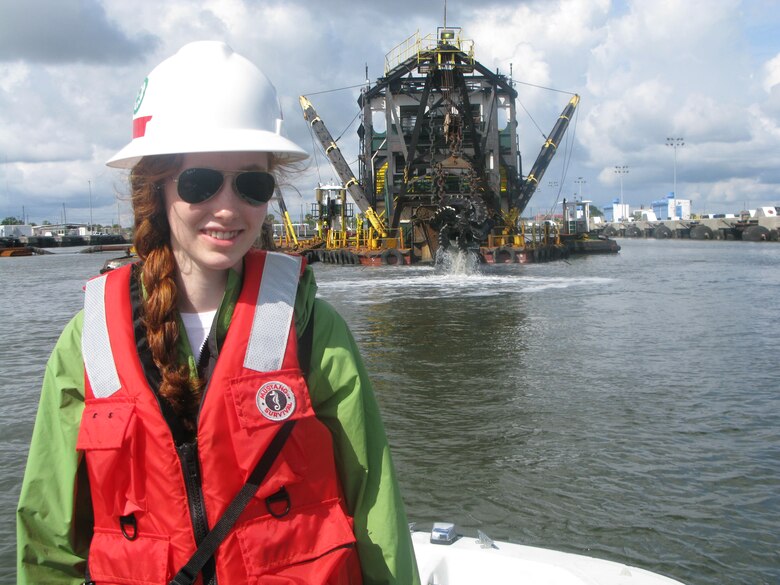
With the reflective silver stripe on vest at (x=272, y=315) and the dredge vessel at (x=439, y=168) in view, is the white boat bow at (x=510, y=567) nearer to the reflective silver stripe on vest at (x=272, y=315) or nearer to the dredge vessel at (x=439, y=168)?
the reflective silver stripe on vest at (x=272, y=315)

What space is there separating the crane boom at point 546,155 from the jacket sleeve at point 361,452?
123ft

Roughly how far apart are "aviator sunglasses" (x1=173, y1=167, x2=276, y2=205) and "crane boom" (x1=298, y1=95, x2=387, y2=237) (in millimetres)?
32892

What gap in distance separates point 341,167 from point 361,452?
3592 centimetres

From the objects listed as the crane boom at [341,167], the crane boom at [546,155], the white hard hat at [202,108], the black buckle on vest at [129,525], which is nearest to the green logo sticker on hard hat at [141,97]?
the white hard hat at [202,108]

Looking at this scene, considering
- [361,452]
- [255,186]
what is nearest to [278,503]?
[361,452]

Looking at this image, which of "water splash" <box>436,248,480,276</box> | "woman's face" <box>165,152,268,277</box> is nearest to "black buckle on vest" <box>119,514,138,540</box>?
"woman's face" <box>165,152,268,277</box>

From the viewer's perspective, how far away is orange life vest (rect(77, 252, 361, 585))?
1.47 metres

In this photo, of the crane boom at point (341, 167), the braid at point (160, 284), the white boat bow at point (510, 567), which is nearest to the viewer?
the braid at point (160, 284)

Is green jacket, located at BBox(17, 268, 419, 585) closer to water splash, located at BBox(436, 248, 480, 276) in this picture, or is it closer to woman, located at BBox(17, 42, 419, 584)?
woman, located at BBox(17, 42, 419, 584)

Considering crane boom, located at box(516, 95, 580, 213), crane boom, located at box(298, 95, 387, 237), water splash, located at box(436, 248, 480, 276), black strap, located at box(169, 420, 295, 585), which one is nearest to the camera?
black strap, located at box(169, 420, 295, 585)

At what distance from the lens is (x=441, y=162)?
29.6m

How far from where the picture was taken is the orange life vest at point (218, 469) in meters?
1.47

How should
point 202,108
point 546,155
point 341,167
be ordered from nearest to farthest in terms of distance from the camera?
point 202,108 < point 341,167 < point 546,155

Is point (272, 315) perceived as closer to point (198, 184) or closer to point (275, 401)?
point (275, 401)
